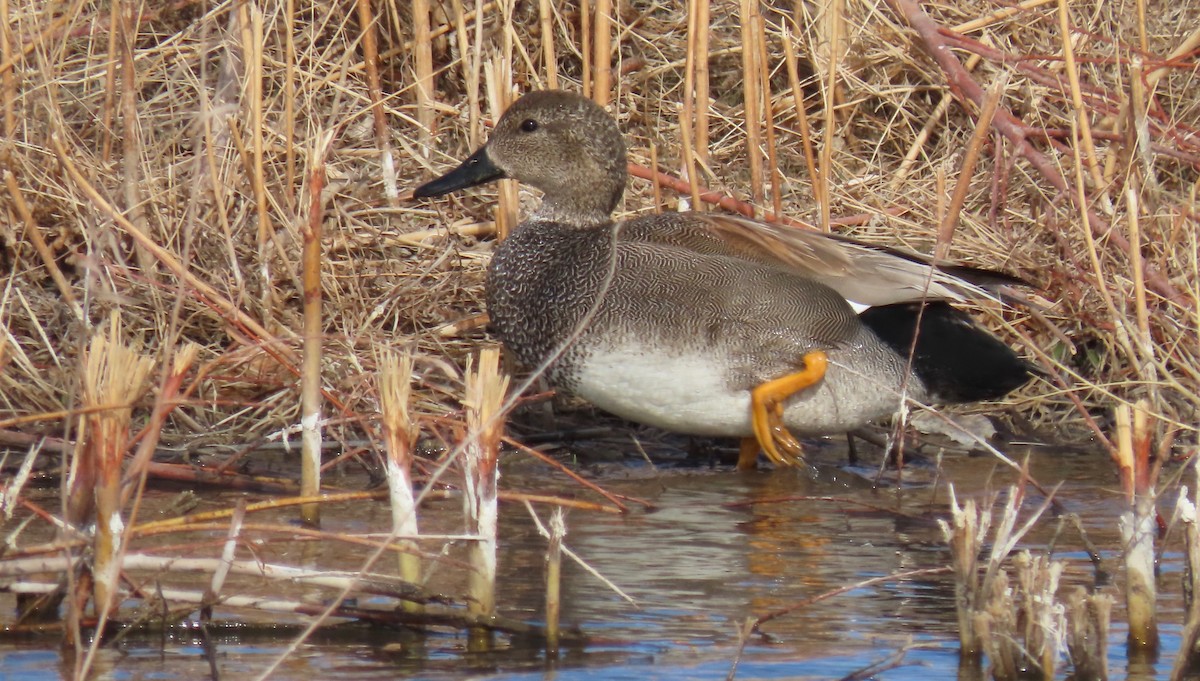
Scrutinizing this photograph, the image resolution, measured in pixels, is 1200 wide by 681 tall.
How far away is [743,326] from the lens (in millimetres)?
3936

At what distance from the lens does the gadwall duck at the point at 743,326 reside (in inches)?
153

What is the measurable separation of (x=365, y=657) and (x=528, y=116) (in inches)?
85.8

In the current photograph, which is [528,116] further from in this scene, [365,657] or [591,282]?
[365,657]

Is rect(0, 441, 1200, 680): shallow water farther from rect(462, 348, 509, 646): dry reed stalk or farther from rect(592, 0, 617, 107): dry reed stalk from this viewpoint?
rect(592, 0, 617, 107): dry reed stalk

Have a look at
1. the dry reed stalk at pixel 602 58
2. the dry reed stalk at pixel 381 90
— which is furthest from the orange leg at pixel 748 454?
the dry reed stalk at pixel 381 90

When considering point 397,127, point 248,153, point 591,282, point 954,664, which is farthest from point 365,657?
point 397,127

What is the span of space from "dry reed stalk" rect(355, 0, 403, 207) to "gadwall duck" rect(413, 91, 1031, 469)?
808 millimetres

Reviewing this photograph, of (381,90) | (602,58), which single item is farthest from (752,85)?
(381,90)

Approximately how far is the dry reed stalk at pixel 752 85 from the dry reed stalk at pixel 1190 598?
7.69ft

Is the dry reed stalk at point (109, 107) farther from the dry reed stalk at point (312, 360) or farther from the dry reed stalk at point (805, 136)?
the dry reed stalk at point (805, 136)

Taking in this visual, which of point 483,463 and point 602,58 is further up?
point 602,58

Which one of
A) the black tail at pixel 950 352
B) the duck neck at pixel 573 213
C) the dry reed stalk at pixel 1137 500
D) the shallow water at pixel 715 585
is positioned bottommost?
the shallow water at pixel 715 585

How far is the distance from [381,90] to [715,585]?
2788 millimetres

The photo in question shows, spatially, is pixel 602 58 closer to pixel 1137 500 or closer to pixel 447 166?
pixel 447 166
